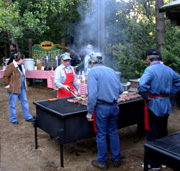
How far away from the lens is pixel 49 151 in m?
4.12

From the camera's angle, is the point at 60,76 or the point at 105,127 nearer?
the point at 105,127

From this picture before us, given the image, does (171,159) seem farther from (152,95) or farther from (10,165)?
(10,165)

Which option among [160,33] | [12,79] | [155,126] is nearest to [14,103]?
[12,79]

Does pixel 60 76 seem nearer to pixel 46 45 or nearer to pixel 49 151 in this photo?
pixel 49 151

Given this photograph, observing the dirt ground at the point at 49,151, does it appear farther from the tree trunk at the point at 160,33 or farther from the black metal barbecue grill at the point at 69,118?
the tree trunk at the point at 160,33

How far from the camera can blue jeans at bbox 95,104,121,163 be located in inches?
128

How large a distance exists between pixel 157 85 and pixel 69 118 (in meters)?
1.47

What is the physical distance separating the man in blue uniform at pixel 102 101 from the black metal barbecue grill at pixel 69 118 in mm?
273

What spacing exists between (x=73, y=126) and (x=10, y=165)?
128 cm

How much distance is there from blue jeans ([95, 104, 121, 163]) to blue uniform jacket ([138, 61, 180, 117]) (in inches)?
21.8

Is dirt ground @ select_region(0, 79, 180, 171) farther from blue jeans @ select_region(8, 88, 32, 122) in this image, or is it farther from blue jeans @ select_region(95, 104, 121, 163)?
blue jeans @ select_region(95, 104, 121, 163)

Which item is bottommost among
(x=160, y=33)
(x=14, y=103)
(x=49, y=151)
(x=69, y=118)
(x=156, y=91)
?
(x=49, y=151)

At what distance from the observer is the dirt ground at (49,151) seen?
141 inches

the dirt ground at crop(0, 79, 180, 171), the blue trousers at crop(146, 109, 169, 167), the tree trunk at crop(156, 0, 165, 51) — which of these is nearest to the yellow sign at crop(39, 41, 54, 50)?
the tree trunk at crop(156, 0, 165, 51)
